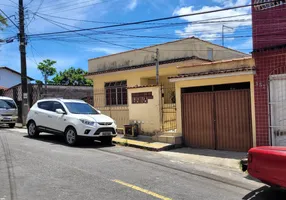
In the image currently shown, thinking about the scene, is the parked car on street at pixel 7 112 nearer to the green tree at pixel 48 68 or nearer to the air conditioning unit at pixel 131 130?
the air conditioning unit at pixel 131 130

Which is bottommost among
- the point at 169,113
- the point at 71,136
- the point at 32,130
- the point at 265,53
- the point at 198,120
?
the point at 71,136

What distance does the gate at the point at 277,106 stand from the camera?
9625mm

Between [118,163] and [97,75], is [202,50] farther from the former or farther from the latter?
[118,163]

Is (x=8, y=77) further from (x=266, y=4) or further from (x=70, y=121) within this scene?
(x=266, y=4)

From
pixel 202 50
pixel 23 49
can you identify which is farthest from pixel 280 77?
pixel 23 49

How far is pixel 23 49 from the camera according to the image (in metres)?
19.6

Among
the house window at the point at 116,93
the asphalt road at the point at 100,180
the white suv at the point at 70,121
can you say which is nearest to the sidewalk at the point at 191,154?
the white suv at the point at 70,121

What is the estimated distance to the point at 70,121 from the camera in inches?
459

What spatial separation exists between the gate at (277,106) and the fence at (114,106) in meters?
8.30

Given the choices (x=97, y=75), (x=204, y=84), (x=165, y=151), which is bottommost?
(x=165, y=151)

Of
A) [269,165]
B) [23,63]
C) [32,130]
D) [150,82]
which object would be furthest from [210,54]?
[269,165]

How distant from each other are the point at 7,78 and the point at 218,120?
41.9m

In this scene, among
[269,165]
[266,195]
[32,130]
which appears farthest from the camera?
[32,130]

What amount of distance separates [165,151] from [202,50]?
7.57m
